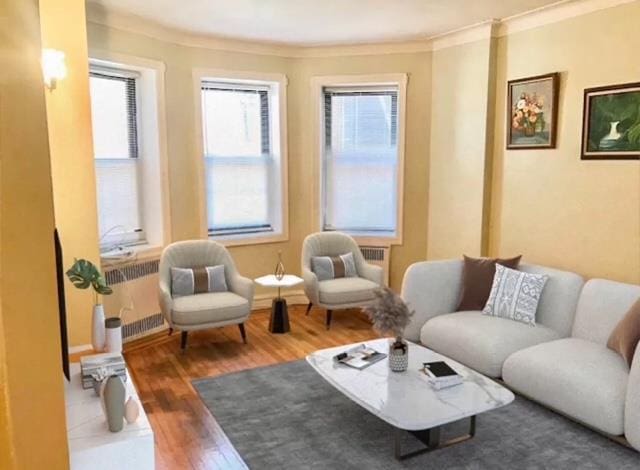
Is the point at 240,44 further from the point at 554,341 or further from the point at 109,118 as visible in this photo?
the point at 554,341

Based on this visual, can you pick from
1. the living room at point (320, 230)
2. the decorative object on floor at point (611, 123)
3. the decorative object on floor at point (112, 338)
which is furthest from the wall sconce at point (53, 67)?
the decorative object on floor at point (611, 123)

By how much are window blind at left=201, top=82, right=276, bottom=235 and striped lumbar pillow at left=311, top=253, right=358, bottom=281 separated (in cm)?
87

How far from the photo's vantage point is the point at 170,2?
3.88 m

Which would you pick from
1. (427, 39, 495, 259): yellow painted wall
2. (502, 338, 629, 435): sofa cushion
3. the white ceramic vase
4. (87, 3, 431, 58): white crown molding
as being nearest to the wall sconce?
(87, 3, 431, 58): white crown molding

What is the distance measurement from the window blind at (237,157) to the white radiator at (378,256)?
3.52ft

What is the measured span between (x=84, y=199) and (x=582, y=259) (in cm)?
357

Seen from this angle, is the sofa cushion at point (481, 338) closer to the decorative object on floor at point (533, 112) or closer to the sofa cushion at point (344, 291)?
the sofa cushion at point (344, 291)

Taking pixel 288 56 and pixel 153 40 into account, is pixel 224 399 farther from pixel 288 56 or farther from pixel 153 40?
pixel 288 56

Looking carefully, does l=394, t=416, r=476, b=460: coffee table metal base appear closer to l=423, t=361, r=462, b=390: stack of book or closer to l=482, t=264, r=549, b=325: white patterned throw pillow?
l=423, t=361, r=462, b=390: stack of book

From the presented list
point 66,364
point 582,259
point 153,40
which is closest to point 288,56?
point 153,40

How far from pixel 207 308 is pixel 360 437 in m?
1.77

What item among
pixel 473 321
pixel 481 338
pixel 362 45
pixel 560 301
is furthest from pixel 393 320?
pixel 362 45

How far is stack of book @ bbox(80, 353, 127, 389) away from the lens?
103 inches

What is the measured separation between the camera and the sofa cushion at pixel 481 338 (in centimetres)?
346
